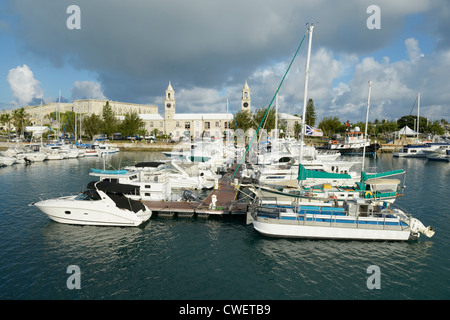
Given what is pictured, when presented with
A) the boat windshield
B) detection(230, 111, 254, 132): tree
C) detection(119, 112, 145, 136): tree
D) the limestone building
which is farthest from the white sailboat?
the limestone building

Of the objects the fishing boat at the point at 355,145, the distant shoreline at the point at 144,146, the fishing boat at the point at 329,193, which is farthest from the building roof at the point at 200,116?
the fishing boat at the point at 329,193

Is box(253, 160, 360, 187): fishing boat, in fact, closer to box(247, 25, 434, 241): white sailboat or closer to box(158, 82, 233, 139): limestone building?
box(247, 25, 434, 241): white sailboat

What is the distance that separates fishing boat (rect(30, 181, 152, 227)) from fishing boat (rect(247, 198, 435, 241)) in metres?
9.40

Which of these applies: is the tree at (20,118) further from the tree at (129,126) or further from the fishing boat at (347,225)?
the fishing boat at (347,225)

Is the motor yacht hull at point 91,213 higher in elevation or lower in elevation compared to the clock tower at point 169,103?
lower

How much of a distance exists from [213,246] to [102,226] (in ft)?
31.2

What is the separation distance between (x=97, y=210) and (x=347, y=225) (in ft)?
61.4

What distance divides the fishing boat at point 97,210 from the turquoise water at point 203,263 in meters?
0.64

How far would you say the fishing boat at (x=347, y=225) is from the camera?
753 inches

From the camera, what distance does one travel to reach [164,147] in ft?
321

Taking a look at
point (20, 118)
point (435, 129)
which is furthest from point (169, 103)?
point (435, 129)

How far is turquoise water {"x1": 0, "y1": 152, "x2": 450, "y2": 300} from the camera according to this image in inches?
548

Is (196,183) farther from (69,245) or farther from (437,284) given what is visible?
(437,284)
